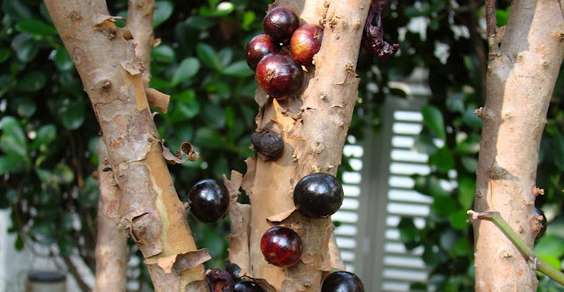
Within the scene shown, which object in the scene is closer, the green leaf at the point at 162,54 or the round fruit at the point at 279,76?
the round fruit at the point at 279,76

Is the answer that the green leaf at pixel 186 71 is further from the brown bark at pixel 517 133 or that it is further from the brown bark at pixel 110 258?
the brown bark at pixel 517 133

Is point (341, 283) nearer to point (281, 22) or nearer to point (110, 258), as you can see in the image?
point (281, 22)

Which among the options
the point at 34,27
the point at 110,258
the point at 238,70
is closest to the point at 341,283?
the point at 110,258

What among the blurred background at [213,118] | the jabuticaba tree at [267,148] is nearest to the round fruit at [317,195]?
the jabuticaba tree at [267,148]

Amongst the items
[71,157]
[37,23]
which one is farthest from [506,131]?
[71,157]

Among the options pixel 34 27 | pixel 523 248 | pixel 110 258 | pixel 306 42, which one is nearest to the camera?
pixel 523 248

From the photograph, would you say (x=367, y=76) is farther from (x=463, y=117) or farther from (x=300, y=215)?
(x=300, y=215)
